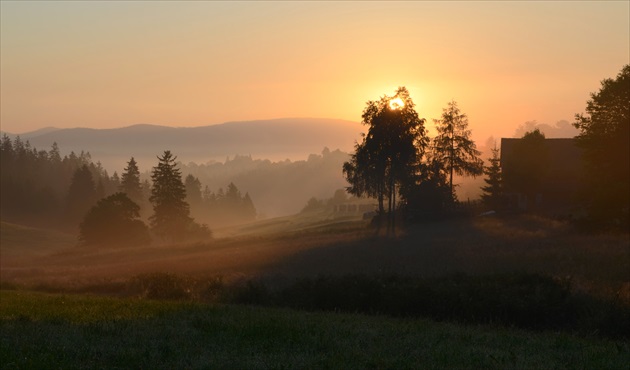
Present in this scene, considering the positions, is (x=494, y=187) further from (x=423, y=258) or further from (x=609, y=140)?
(x=423, y=258)

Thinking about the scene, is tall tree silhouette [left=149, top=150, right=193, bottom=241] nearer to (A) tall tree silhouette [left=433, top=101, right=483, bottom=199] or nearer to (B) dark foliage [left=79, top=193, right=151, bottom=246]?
(B) dark foliage [left=79, top=193, right=151, bottom=246]

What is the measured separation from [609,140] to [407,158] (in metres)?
23.8

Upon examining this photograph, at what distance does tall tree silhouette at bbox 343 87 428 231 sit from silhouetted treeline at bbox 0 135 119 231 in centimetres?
7436

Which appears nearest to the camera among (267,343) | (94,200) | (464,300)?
(267,343)

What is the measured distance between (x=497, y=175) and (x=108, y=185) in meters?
110

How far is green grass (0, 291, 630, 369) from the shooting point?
11547 mm

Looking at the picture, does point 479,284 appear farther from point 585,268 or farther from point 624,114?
point 624,114

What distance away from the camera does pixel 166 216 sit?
95688 millimetres

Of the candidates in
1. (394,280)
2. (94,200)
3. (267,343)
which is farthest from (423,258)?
(94,200)

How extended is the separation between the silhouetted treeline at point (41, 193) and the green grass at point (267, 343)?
12275cm

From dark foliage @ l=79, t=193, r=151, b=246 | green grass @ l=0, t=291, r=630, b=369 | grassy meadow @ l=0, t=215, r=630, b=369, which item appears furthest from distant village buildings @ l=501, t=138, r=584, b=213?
green grass @ l=0, t=291, r=630, b=369

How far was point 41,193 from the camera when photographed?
146625 millimetres

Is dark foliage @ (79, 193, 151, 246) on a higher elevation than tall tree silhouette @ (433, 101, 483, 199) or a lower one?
lower

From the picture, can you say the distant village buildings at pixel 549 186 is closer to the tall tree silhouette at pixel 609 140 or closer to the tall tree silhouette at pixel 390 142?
the tall tree silhouette at pixel 390 142
